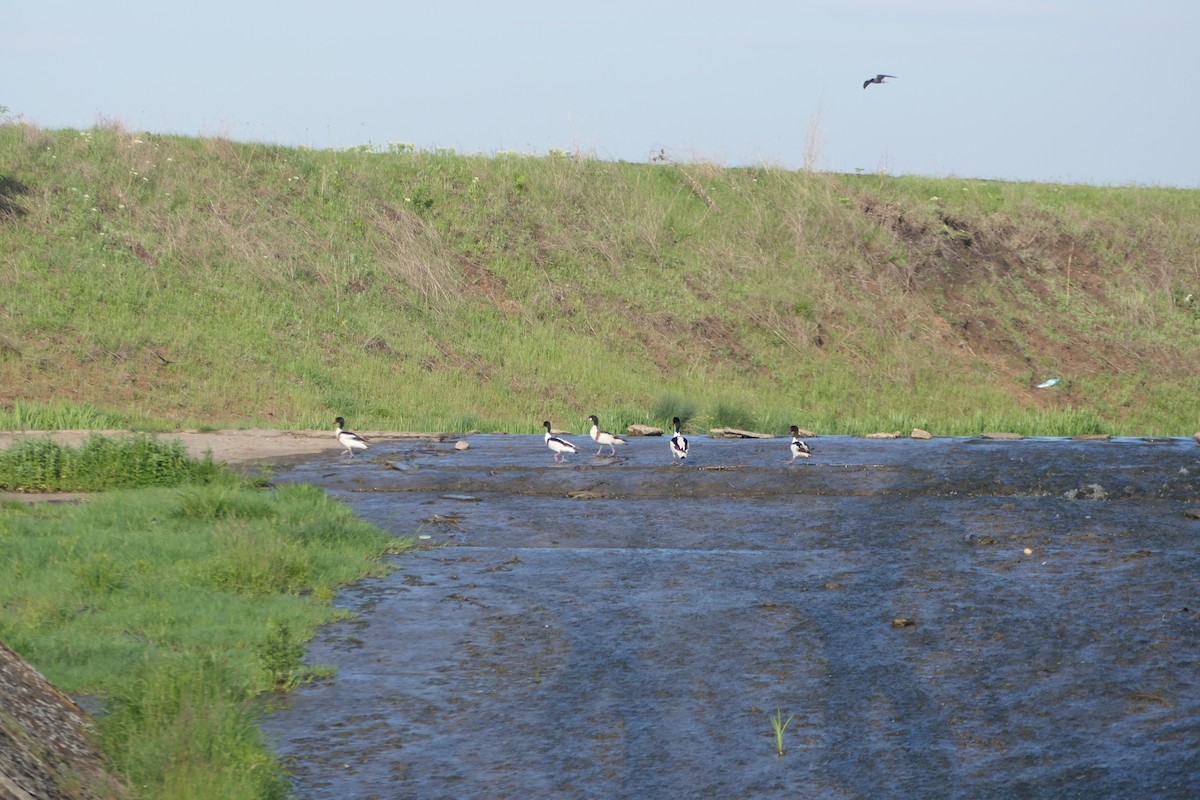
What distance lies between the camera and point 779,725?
7.70 meters

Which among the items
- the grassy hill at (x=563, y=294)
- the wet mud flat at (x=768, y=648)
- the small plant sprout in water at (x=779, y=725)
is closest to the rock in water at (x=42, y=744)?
the wet mud flat at (x=768, y=648)

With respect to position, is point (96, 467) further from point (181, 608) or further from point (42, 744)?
point (42, 744)

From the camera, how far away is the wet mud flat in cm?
713

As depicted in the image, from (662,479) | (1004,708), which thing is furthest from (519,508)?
(1004,708)

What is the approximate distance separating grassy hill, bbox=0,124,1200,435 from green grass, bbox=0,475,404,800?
34.5ft

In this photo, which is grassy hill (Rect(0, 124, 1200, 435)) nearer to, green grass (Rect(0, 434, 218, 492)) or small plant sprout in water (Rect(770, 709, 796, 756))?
green grass (Rect(0, 434, 218, 492))

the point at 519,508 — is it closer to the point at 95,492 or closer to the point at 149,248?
the point at 95,492

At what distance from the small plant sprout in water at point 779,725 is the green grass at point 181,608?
2803 millimetres

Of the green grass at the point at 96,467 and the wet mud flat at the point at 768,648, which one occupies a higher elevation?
the green grass at the point at 96,467

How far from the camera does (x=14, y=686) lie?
20.6 feet

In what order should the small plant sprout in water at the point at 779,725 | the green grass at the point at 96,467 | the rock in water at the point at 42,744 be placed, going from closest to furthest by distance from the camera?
1. the rock in water at the point at 42,744
2. the small plant sprout in water at the point at 779,725
3. the green grass at the point at 96,467

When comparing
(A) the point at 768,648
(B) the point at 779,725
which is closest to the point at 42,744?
(B) the point at 779,725

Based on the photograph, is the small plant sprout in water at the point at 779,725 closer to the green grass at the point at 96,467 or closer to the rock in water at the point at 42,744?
the rock in water at the point at 42,744

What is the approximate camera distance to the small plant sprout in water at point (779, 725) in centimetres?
737
